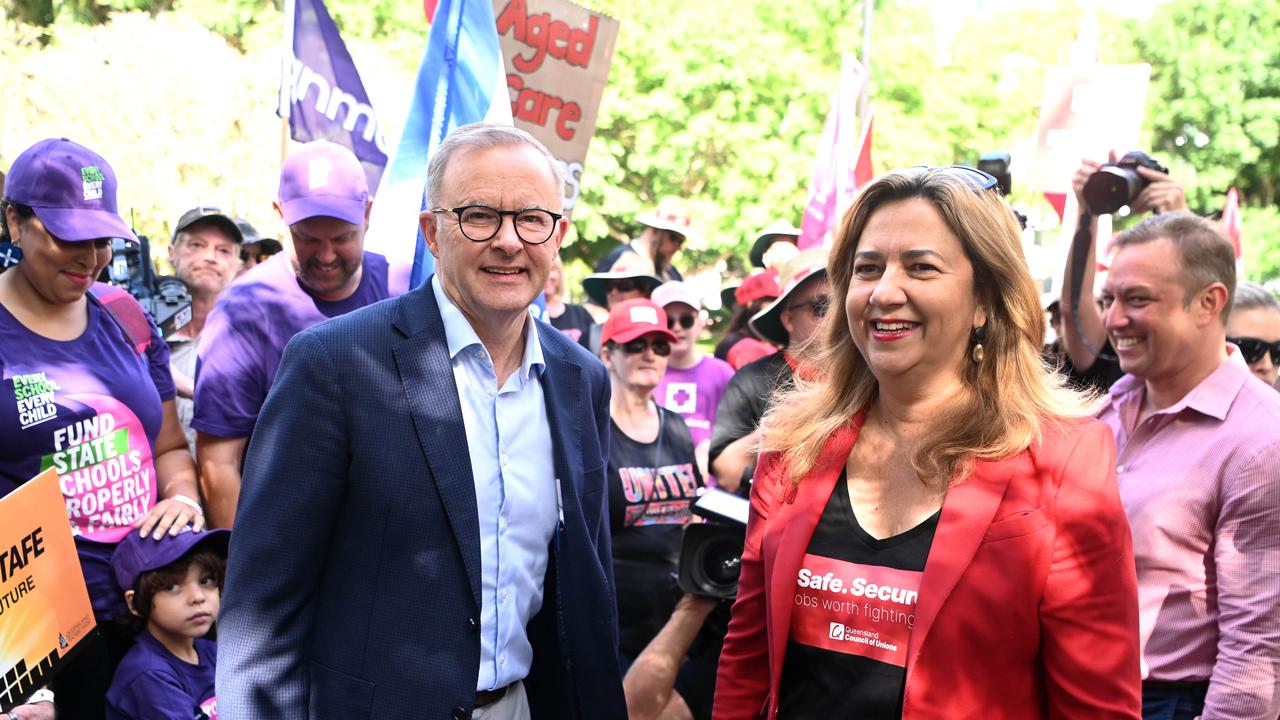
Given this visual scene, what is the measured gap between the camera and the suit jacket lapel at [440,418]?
8.53 ft

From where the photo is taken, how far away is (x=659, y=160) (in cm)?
2325

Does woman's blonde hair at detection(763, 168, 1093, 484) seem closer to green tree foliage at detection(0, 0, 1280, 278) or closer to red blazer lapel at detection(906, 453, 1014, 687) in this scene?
red blazer lapel at detection(906, 453, 1014, 687)

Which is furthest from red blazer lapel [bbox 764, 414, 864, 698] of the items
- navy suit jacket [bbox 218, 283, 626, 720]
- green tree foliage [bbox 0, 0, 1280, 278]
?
green tree foliage [bbox 0, 0, 1280, 278]

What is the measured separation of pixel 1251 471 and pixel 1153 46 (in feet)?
112

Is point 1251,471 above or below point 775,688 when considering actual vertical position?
above

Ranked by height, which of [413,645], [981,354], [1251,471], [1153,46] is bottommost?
[413,645]

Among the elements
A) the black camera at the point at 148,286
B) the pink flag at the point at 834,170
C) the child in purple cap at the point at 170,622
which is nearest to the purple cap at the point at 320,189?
the child in purple cap at the point at 170,622

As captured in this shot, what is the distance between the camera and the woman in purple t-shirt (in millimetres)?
3455

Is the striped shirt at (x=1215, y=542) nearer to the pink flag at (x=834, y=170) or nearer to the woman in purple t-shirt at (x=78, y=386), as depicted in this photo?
the woman in purple t-shirt at (x=78, y=386)

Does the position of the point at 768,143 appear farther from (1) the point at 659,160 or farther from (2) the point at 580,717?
(2) the point at 580,717

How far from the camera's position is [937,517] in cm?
247

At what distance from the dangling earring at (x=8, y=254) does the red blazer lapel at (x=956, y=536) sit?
3191 mm

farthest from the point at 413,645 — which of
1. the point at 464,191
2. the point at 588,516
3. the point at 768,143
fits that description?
the point at 768,143

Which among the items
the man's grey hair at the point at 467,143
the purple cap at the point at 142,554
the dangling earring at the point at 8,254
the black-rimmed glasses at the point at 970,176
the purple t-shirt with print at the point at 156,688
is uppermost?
the black-rimmed glasses at the point at 970,176
